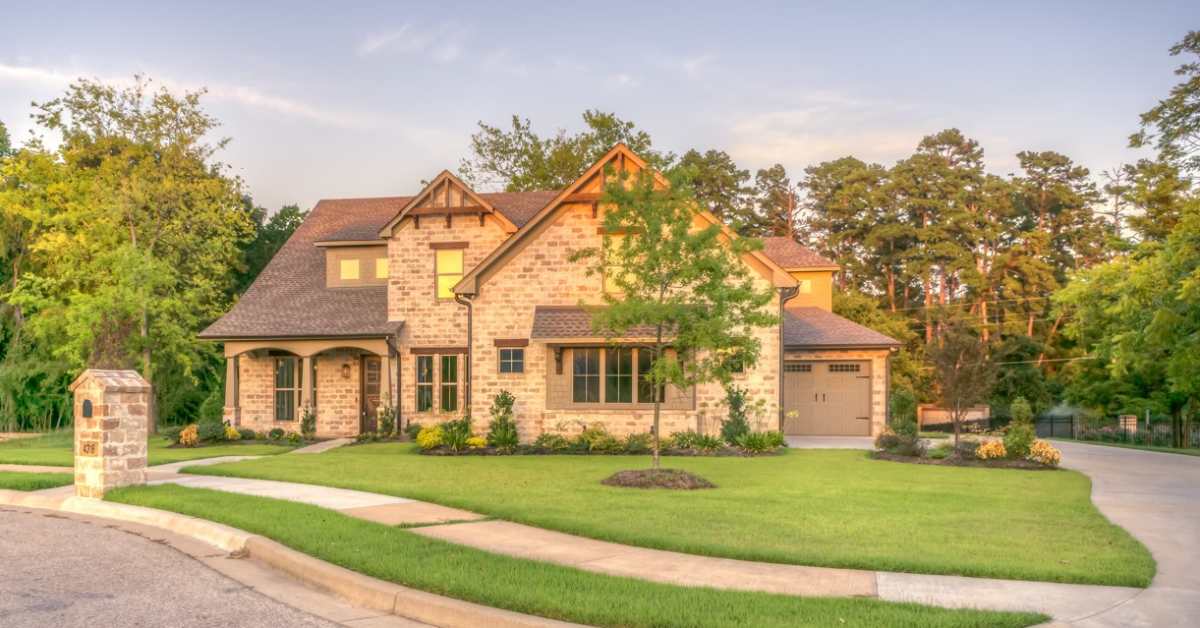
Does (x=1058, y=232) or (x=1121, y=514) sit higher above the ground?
(x=1058, y=232)

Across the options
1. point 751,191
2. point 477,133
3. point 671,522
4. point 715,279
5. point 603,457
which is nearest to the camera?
point 671,522

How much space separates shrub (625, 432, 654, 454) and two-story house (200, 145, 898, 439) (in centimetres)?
87

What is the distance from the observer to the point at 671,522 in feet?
36.2

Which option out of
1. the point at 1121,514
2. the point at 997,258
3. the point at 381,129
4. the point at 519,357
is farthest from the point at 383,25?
the point at 997,258

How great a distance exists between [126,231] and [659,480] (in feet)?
84.6

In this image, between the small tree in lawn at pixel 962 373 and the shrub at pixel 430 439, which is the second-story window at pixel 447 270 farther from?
the small tree in lawn at pixel 962 373

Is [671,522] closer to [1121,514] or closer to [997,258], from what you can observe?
[1121,514]

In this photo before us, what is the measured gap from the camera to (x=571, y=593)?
727 centimetres

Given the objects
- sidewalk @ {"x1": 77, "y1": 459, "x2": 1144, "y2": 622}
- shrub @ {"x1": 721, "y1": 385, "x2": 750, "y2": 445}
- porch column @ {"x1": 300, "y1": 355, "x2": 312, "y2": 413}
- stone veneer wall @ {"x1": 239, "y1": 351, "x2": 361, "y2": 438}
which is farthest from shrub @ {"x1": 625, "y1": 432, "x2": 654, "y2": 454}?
sidewalk @ {"x1": 77, "y1": 459, "x2": 1144, "y2": 622}

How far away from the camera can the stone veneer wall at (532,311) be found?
23.8 meters

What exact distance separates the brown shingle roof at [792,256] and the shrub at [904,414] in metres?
8.37

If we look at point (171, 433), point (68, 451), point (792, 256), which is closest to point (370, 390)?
point (171, 433)

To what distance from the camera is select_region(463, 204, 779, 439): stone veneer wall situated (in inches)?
938

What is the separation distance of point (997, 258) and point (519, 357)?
3483 cm
